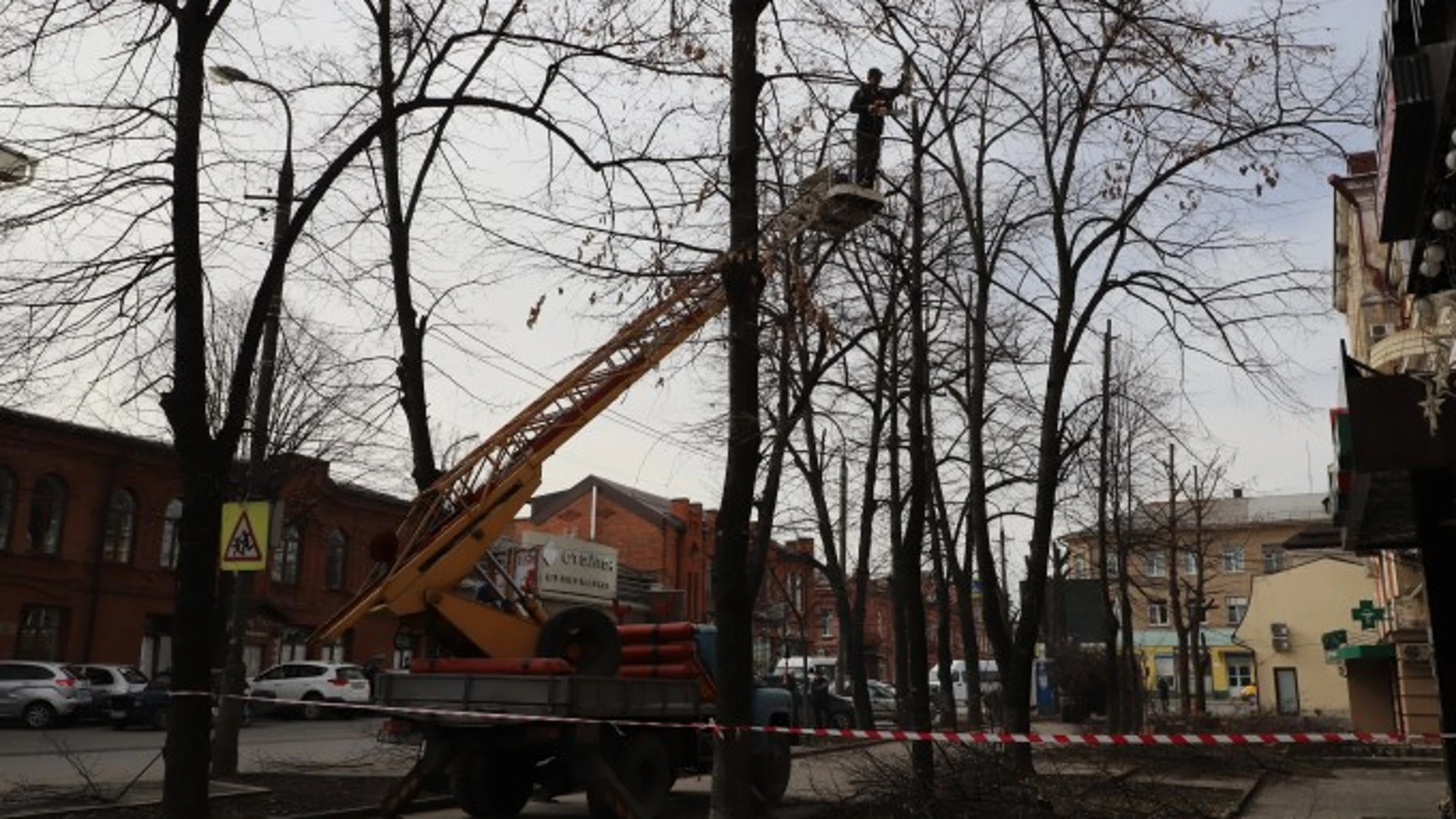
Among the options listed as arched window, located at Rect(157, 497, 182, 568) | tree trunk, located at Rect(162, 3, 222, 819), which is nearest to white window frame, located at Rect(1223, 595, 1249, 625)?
arched window, located at Rect(157, 497, 182, 568)

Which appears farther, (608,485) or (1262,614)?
(608,485)

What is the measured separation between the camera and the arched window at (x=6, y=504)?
35.0 meters

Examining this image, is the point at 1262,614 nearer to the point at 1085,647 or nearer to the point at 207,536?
the point at 1085,647

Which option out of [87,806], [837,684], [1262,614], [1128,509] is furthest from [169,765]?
[1262,614]

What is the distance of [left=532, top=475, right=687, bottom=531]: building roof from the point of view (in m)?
64.3

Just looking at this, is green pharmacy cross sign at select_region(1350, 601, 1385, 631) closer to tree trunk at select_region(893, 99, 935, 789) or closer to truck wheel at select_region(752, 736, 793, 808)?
tree trunk at select_region(893, 99, 935, 789)

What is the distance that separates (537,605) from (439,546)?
5.78 ft

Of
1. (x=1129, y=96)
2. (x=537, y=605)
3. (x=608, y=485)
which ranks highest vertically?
(x=608, y=485)

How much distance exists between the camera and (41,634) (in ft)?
118

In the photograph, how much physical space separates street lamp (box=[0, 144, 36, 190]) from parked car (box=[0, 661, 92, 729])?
23.0 m

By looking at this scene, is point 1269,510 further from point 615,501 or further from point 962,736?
point 962,736

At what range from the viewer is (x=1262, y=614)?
191 feet

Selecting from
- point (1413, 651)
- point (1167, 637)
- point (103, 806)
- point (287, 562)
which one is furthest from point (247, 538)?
point (1167, 637)

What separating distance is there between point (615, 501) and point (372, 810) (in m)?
52.7
